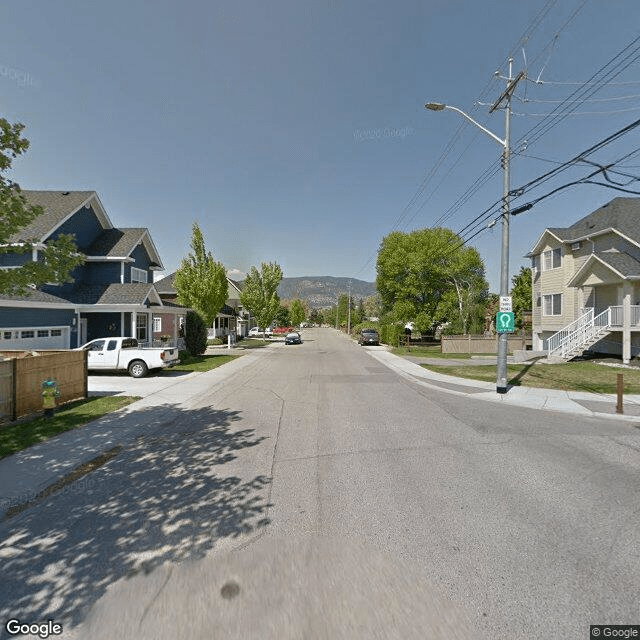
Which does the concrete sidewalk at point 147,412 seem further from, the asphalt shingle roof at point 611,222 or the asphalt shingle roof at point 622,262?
the asphalt shingle roof at point 611,222

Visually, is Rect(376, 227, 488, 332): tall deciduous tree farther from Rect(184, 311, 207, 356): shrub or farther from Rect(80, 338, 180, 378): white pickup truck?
Rect(80, 338, 180, 378): white pickup truck

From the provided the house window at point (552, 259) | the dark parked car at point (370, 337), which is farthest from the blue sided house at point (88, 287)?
the house window at point (552, 259)

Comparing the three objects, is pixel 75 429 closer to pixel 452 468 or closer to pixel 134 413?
pixel 134 413

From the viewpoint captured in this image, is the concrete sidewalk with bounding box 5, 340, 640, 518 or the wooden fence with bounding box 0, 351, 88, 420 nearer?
the concrete sidewalk with bounding box 5, 340, 640, 518

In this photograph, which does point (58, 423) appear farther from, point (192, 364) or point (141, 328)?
point (141, 328)

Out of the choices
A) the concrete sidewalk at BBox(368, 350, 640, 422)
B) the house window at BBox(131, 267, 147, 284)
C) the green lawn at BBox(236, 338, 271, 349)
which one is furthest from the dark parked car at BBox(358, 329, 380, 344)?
the house window at BBox(131, 267, 147, 284)

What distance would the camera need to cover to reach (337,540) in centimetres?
352

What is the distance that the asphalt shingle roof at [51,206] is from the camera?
691 inches

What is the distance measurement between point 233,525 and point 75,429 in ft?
18.1

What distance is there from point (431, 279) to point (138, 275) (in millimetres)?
26627

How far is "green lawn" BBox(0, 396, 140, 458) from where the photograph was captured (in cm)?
635

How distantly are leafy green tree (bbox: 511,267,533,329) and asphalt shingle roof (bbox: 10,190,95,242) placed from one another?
4403 cm

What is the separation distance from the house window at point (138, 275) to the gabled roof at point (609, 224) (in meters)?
29.5

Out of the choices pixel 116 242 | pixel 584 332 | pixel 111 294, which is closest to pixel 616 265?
pixel 584 332
